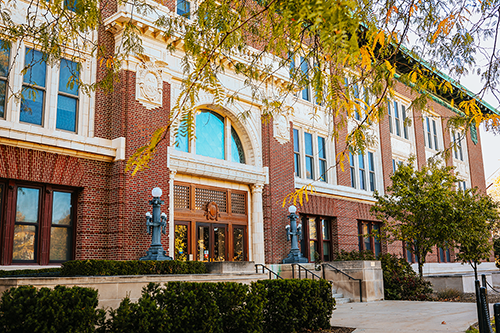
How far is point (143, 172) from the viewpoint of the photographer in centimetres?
1546

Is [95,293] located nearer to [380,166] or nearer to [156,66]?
[156,66]

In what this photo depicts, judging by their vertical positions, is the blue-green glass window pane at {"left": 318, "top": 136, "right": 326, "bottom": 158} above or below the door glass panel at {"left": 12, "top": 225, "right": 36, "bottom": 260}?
above

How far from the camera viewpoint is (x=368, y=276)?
677 inches

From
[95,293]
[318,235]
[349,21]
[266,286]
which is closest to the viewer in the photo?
[349,21]

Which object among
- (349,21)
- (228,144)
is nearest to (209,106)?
(228,144)

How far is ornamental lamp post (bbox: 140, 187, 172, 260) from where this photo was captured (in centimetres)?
1418

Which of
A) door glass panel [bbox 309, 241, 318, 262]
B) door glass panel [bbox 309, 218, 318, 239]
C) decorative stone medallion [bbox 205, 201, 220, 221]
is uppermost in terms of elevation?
decorative stone medallion [bbox 205, 201, 220, 221]

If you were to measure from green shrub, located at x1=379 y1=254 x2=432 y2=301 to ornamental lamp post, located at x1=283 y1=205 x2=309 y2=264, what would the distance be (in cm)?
346

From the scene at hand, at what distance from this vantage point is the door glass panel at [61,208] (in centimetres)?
1431

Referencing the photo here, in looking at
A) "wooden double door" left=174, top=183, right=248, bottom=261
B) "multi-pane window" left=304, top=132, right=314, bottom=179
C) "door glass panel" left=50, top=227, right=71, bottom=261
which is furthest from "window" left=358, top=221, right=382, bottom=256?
"door glass panel" left=50, top=227, right=71, bottom=261

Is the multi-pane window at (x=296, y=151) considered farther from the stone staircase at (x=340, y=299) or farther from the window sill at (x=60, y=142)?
the window sill at (x=60, y=142)

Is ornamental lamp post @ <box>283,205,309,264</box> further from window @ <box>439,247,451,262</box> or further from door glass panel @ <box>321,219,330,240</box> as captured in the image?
window @ <box>439,247,451,262</box>

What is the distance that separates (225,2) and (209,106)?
11.4 meters

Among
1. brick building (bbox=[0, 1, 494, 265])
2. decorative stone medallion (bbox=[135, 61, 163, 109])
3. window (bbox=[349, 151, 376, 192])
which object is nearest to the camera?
brick building (bbox=[0, 1, 494, 265])
